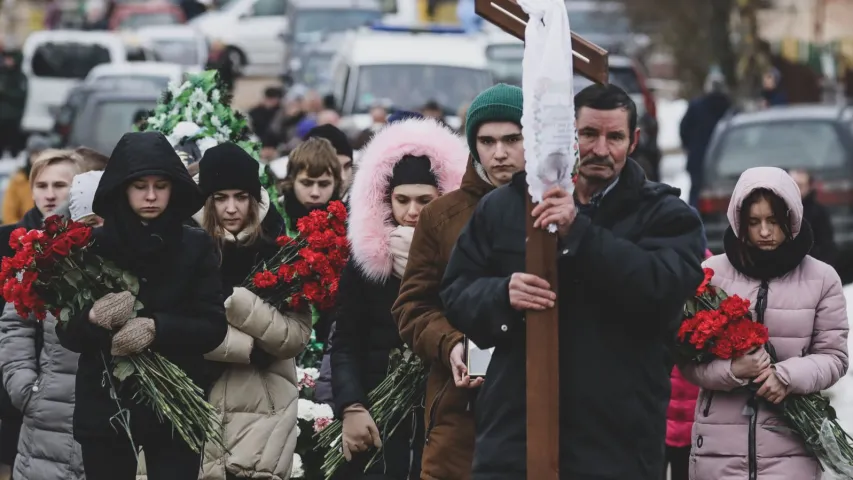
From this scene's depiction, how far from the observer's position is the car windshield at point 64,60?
31.9 m

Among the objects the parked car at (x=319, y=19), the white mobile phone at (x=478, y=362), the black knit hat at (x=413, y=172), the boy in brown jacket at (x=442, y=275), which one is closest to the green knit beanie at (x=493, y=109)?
the boy in brown jacket at (x=442, y=275)

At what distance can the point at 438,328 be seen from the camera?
615 centimetres

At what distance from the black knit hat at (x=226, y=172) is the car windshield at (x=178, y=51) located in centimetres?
2657

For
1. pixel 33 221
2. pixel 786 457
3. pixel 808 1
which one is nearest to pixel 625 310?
pixel 786 457

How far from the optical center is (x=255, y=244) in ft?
25.6

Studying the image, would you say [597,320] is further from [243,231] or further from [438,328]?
[243,231]

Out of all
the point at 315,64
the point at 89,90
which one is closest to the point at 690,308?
the point at 89,90

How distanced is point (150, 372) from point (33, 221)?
7.00ft

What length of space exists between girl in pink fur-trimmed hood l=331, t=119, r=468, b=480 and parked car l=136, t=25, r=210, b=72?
26882 mm

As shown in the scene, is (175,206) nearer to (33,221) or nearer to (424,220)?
(424,220)

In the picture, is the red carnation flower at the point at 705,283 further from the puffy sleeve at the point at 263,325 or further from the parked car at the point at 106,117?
the parked car at the point at 106,117

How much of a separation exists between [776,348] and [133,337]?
2358mm

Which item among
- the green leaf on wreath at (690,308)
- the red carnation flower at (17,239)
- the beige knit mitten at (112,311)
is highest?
the red carnation flower at (17,239)

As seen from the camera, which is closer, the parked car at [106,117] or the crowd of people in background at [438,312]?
the crowd of people in background at [438,312]
